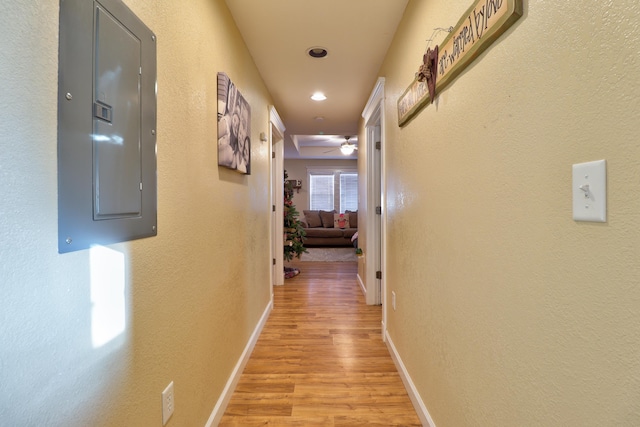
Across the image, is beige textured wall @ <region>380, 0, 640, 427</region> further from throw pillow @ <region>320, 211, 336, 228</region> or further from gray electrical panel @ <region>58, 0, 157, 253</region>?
throw pillow @ <region>320, 211, 336, 228</region>

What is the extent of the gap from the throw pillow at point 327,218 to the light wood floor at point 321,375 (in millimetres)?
4698

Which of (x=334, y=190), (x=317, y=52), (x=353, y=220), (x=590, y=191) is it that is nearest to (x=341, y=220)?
(x=353, y=220)

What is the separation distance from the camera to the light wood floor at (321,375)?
1646 mm

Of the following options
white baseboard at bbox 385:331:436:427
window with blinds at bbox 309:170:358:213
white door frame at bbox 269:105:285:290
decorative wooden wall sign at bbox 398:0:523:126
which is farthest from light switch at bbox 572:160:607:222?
window with blinds at bbox 309:170:358:213

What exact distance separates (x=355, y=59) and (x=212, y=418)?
250 cm

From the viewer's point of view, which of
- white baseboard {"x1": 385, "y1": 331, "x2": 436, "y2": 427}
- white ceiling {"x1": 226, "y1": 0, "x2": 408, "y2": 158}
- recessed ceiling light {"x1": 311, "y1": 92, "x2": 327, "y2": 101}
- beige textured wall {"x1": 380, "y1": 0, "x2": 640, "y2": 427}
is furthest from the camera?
recessed ceiling light {"x1": 311, "y1": 92, "x2": 327, "y2": 101}

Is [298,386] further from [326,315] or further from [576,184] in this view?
[576,184]

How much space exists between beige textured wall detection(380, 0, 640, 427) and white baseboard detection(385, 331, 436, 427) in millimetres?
193

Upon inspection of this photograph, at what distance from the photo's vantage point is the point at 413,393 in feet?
5.55

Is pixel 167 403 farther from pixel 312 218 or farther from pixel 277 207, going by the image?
pixel 312 218

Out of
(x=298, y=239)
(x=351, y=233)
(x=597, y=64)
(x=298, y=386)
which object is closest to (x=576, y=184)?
(x=597, y=64)

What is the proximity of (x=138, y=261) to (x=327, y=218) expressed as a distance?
23.5ft

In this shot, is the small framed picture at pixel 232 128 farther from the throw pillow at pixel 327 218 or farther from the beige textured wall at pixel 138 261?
the throw pillow at pixel 327 218

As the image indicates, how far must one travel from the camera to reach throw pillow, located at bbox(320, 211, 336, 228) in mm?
8039
